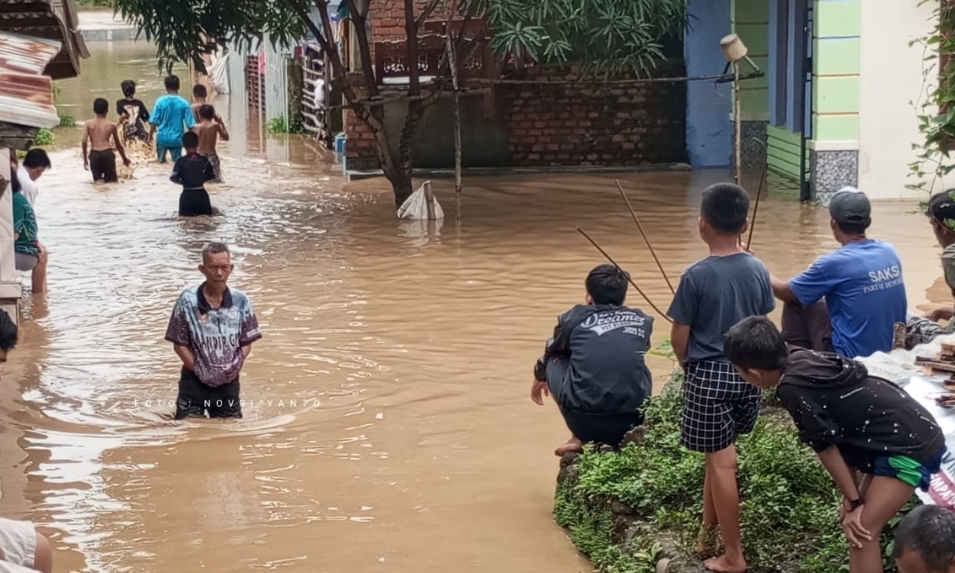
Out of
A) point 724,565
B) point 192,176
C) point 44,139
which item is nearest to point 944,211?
point 724,565

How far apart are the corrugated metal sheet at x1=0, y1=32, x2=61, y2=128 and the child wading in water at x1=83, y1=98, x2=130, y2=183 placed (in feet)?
41.8

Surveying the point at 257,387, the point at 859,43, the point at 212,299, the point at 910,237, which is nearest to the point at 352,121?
the point at 859,43

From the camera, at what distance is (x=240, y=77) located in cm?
3544

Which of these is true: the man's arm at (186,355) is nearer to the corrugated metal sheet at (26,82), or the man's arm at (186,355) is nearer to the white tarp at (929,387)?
the corrugated metal sheet at (26,82)

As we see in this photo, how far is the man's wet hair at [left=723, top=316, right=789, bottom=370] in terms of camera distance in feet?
15.4

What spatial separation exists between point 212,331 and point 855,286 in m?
3.64

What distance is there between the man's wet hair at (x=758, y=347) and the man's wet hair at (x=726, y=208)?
75 cm

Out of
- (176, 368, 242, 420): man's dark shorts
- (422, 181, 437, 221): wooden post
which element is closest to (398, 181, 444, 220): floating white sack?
(422, 181, 437, 221): wooden post

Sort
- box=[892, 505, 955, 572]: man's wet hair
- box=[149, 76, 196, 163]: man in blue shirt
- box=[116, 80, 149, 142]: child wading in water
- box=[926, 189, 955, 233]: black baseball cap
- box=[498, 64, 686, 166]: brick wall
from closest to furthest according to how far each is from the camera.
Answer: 1. box=[892, 505, 955, 572]: man's wet hair
2. box=[926, 189, 955, 233]: black baseball cap
3. box=[498, 64, 686, 166]: brick wall
4. box=[149, 76, 196, 163]: man in blue shirt
5. box=[116, 80, 149, 142]: child wading in water

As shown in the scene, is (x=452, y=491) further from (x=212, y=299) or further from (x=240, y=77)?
(x=240, y=77)

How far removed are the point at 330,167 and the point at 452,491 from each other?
47.0ft

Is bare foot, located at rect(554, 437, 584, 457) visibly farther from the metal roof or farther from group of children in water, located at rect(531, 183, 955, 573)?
the metal roof

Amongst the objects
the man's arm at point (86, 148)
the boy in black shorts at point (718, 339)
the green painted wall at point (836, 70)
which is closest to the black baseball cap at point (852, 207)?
the boy in black shorts at point (718, 339)

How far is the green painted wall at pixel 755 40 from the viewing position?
63.4 ft
